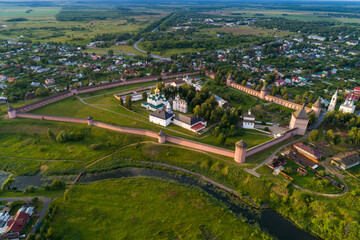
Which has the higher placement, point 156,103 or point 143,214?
point 156,103

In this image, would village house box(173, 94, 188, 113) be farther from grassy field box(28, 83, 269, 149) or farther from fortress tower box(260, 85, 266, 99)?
fortress tower box(260, 85, 266, 99)

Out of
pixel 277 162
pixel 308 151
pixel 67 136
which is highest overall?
pixel 308 151

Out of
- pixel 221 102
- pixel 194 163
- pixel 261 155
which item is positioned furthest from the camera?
pixel 221 102

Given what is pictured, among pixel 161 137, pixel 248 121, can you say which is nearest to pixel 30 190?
pixel 161 137

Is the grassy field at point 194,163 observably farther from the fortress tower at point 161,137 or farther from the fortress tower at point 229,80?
the fortress tower at point 229,80

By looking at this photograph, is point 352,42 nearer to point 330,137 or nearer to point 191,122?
point 330,137

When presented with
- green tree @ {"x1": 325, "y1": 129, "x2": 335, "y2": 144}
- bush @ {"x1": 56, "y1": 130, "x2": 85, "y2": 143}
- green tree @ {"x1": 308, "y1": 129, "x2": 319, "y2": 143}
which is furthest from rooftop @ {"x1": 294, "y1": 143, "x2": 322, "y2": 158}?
bush @ {"x1": 56, "y1": 130, "x2": 85, "y2": 143}

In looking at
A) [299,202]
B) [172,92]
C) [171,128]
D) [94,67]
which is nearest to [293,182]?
[299,202]
